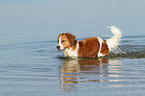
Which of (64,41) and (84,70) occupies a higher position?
(64,41)

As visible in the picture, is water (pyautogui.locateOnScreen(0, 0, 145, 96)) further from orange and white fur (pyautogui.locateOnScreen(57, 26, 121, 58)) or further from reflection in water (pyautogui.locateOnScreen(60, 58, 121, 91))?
orange and white fur (pyautogui.locateOnScreen(57, 26, 121, 58))

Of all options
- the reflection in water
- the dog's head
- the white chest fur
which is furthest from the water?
the dog's head

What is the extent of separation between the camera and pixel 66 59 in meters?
12.5

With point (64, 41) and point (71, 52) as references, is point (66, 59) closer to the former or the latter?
point (71, 52)

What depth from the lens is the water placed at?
845 centimetres

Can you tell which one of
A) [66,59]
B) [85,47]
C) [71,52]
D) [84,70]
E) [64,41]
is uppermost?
[64,41]

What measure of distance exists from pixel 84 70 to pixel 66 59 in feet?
6.94

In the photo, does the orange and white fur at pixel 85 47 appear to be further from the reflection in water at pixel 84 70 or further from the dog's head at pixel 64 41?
the reflection in water at pixel 84 70

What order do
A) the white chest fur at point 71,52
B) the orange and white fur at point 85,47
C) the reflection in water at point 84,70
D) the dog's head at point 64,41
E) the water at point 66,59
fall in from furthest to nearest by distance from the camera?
the white chest fur at point 71,52 < the orange and white fur at point 85,47 < the dog's head at point 64,41 < the reflection in water at point 84,70 < the water at point 66,59

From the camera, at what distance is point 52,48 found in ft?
48.2

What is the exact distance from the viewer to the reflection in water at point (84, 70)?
29.8ft

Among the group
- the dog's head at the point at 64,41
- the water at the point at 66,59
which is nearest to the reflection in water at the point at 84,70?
the water at the point at 66,59

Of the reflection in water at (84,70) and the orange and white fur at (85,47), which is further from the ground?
the orange and white fur at (85,47)

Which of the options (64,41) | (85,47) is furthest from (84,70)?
(85,47)
